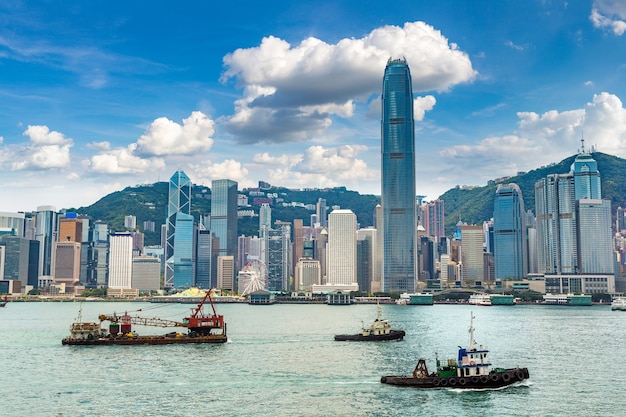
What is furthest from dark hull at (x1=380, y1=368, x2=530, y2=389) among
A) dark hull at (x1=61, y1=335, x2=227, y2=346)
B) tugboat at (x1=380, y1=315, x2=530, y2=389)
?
dark hull at (x1=61, y1=335, x2=227, y2=346)

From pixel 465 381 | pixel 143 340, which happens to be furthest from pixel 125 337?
pixel 465 381

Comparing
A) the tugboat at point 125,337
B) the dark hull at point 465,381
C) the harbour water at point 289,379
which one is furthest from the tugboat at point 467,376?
the tugboat at point 125,337

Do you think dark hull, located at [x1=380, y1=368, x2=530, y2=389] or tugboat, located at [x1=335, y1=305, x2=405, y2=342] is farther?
tugboat, located at [x1=335, y1=305, x2=405, y2=342]

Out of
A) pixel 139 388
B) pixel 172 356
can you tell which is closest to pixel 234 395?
pixel 139 388

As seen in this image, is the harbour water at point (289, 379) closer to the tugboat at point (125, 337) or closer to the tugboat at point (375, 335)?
the tugboat at point (125, 337)

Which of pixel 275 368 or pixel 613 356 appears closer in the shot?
pixel 275 368

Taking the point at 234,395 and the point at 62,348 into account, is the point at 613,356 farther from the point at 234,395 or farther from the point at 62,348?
the point at 62,348

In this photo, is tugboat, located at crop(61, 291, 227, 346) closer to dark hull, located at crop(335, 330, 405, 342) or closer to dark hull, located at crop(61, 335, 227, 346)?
dark hull, located at crop(61, 335, 227, 346)
